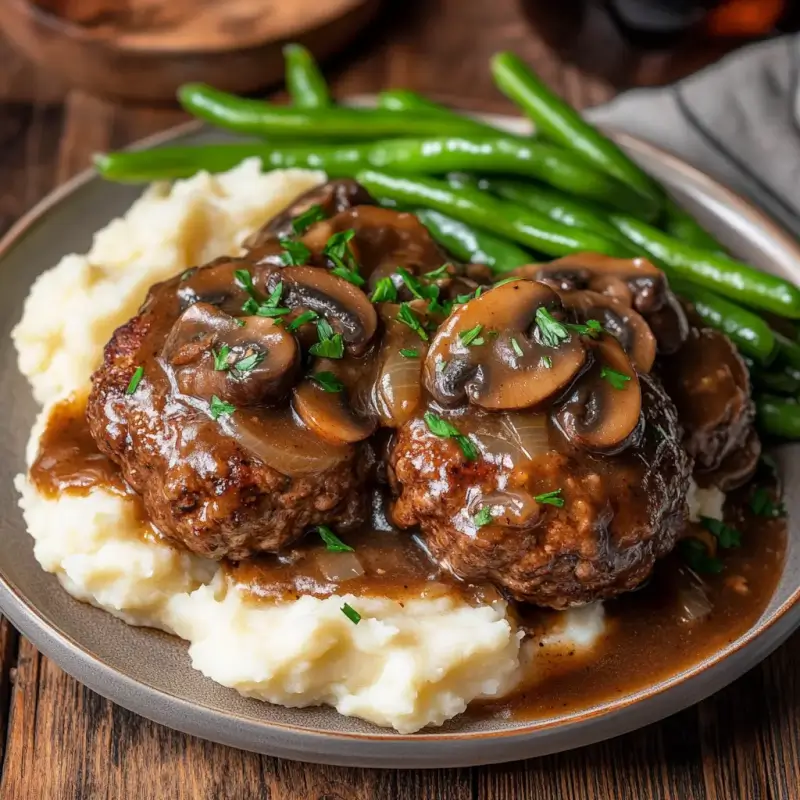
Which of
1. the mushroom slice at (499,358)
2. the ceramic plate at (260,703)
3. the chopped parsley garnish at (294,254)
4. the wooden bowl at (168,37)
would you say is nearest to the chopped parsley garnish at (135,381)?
the chopped parsley garnish at (294,254)

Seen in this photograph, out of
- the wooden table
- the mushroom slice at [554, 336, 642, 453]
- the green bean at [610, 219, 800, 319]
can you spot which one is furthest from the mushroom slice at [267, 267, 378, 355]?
the green bean at [610, 219, 800, 319]

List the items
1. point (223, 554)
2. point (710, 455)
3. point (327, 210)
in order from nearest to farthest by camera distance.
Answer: point (223, 554) < point (710, 455) < point (327, 210)

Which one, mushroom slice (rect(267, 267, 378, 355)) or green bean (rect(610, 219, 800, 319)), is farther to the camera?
green bean (rect(610, 219, 800, 319))

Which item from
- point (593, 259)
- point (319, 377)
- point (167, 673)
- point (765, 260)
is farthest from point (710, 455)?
point (167, 673)

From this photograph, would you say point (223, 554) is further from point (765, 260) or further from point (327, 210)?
point (765, 260)

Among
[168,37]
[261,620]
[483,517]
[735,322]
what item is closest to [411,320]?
[483,517]

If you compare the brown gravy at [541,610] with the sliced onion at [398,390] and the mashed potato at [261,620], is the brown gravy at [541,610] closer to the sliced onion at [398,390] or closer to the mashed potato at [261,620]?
the mashed potato at [261,620]

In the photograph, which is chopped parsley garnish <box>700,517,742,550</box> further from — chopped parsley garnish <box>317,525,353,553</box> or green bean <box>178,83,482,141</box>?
green bean <box>178,83,482,141</box>

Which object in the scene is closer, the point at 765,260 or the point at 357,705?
the point at 357,705
